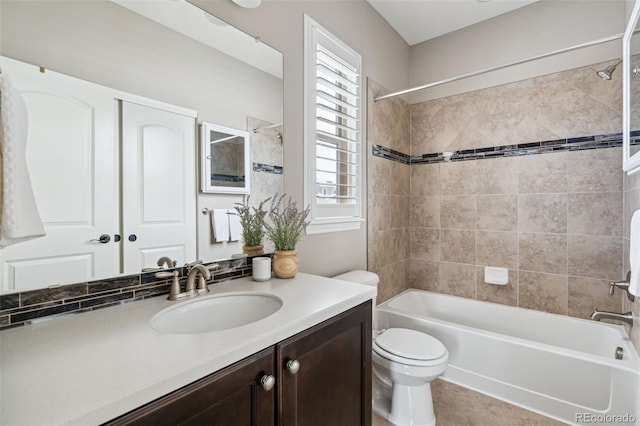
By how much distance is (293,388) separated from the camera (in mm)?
908

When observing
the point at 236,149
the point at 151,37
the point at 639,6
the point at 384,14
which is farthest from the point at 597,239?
the point at 151,37

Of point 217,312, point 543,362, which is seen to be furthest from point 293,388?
point 543,362

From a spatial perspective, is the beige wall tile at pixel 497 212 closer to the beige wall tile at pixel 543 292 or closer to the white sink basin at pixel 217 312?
the beige wall tile at pixel 543 292

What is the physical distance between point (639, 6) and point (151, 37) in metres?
2.02

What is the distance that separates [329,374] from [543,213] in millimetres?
2126

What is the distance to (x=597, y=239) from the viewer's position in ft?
6.79

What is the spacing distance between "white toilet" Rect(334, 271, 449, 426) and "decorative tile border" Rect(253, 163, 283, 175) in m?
0.80

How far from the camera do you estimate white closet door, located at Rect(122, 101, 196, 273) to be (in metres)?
1.07

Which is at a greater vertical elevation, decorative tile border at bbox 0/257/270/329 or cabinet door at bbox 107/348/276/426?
decorative tile border at bbox 0/257/270/329

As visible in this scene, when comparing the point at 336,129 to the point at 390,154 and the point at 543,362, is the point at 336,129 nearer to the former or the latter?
the point at 390,154

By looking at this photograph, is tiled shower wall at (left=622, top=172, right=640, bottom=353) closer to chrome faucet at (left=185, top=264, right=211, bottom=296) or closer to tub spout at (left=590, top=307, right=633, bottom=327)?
tub spout at (left=590, top=307, right=633, bottom=327)

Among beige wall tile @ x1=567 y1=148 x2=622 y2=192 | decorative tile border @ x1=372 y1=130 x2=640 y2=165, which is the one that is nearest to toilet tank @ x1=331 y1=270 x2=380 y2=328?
decorative tile border @ x1=372 y1=130 x2=640 y2=165

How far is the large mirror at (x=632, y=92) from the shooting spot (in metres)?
1.42

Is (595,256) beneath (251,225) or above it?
beneath
